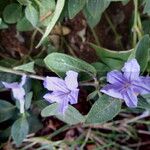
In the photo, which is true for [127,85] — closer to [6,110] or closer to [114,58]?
[114,58]

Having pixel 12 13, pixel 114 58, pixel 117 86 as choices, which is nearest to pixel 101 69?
pixel 114 58

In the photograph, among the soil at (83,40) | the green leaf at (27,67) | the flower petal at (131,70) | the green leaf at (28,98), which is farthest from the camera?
the soil at (83,40)

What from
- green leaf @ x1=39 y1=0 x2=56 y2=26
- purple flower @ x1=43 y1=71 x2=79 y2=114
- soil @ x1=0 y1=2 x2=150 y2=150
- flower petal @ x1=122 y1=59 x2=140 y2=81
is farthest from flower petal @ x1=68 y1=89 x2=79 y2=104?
soil @ x1=0 y1=2 x2=150 y2=150

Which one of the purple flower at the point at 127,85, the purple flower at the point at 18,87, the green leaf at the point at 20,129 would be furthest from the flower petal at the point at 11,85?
the purple flower at the point at 127,85

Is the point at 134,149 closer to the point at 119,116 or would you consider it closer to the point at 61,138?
the point at 119,116

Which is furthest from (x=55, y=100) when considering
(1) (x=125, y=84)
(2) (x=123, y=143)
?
(2) (x=123, y=143)

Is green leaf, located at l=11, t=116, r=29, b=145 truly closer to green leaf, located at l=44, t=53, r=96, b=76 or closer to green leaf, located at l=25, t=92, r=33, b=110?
green leaf, located at l=25, t=92, r=33, b=110

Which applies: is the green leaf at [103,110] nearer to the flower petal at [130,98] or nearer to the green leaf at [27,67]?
the flower petal at [130,98]
